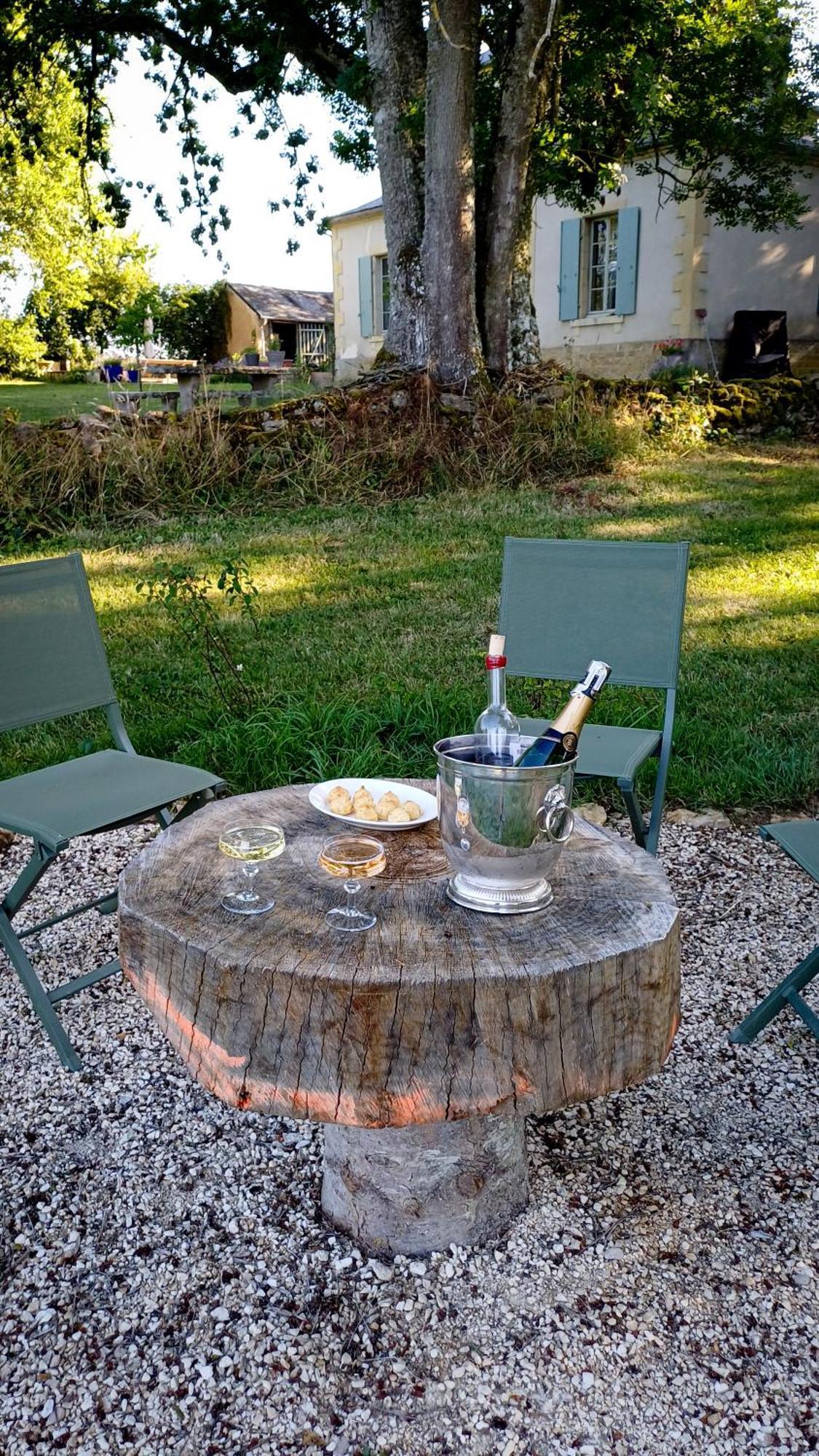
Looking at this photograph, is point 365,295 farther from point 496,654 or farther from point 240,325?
point 496,654

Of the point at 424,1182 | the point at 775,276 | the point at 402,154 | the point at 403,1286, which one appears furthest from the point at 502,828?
the point at 775,276

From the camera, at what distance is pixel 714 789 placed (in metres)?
4.04

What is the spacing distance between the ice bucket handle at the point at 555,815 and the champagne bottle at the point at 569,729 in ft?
0.24

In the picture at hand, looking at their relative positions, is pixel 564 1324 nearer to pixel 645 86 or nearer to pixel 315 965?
pixel 315 965

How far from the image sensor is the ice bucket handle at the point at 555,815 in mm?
1619

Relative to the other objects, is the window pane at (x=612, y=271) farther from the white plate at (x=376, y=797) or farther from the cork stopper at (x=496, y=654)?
the cork stopper at (x=496, y=654)

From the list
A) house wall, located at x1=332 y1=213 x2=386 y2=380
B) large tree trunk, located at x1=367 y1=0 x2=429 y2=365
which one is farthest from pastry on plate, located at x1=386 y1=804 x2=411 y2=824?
house wall, located at x1=332 y1=213 x2=386 y2=380

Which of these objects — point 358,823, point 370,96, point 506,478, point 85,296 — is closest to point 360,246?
point 370,96

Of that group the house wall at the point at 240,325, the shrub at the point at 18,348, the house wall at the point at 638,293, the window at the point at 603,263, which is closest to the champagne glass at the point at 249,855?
the house wall at the point at 638,293

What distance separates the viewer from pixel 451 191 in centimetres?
922

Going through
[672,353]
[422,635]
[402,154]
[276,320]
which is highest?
[276,320]

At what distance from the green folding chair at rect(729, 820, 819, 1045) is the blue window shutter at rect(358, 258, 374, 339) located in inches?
820

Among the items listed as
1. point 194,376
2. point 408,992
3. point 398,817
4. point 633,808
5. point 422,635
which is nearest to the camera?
point 408,992

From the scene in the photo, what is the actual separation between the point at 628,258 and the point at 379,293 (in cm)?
699
